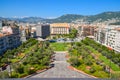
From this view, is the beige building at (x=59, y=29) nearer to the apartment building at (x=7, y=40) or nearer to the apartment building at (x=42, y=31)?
the apartment building at (x=42, y=31)

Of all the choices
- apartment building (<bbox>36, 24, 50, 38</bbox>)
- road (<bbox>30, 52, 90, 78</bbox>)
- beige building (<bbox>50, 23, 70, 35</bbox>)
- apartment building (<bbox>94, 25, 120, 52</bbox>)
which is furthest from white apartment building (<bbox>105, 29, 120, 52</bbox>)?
beige building (<bbox>50, 23, 70, 35</bbox>)

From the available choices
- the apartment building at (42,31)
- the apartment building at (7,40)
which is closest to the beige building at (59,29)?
the apartment building at (42,31)

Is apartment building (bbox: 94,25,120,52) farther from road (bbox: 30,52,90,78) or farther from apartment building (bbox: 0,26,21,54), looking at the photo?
apartment building (bbox: 0,26,21,54)

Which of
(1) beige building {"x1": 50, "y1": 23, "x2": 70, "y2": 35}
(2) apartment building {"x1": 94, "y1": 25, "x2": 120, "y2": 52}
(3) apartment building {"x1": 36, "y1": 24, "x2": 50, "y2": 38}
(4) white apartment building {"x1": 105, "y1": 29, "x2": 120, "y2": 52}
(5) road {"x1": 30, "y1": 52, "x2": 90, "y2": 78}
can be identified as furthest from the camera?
(1) beige building {"x1": 50, "y1": 23, "x2": 70, "y2": 35}

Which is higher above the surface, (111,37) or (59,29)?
(59,29)

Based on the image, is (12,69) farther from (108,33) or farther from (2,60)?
(108,33)

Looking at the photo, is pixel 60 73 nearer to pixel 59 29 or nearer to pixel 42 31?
pixel 42 31

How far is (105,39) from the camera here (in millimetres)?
77438

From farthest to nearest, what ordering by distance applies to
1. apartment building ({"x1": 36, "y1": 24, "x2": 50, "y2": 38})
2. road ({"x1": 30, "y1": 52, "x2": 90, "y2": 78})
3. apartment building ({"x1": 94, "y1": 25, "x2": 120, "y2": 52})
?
apartment building ({"x1": 36, "y1": 24, "x2": 50, "y2": 38}) → apartment building ({"x1": 94, "y1": 25, "x2": 120, "y2": 52}) → road ({"x1": 30, "y1": 52, "x2": 90, "y2": 78})

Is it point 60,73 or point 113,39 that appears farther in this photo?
point 113,39

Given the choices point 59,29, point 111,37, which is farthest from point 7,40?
point 59,29

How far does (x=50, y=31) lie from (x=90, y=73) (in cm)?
10085

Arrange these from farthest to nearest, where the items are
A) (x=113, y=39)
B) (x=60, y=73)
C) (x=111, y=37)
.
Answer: (x=111, y=37)
(x=113, y=39)
(x=60, y=73)

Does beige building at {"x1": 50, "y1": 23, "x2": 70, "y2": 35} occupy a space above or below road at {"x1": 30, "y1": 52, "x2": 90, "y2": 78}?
above
